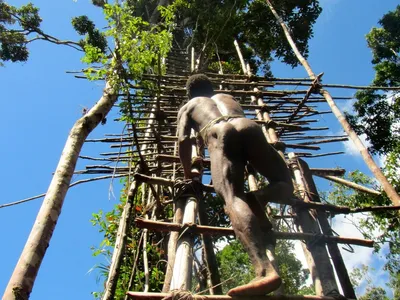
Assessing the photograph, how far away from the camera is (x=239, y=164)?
8.20 ft

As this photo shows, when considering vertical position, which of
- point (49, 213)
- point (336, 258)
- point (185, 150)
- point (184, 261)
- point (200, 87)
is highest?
point (200, 87)

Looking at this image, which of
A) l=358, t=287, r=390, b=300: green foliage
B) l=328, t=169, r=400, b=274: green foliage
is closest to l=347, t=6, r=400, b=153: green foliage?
l=328, t=169, r=400, b=274: green foliage

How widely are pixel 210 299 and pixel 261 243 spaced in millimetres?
444

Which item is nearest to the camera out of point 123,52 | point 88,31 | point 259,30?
point 123,52

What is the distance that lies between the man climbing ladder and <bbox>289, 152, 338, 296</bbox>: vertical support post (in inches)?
16.6

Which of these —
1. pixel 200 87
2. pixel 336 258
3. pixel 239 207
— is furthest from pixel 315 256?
pixel 200 87

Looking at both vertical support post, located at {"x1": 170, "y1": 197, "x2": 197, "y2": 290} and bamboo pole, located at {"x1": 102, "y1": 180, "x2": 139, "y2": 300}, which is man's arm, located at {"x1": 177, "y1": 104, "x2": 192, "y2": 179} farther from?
bamboo pole, located at {"x1": 102, "y1": 180, "x2": 139, "y2": 300}

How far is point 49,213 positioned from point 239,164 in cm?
186

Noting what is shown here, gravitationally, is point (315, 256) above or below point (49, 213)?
below

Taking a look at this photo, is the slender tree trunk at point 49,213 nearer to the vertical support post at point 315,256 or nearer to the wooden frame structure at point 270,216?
the wooden frame structure at point 270,216

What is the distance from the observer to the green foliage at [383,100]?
13195 mm

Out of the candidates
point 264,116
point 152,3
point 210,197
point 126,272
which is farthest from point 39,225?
point 152,3

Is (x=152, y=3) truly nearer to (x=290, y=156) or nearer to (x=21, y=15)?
(x=21, y=15)

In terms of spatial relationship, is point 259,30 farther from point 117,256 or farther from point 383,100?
point 117,256
